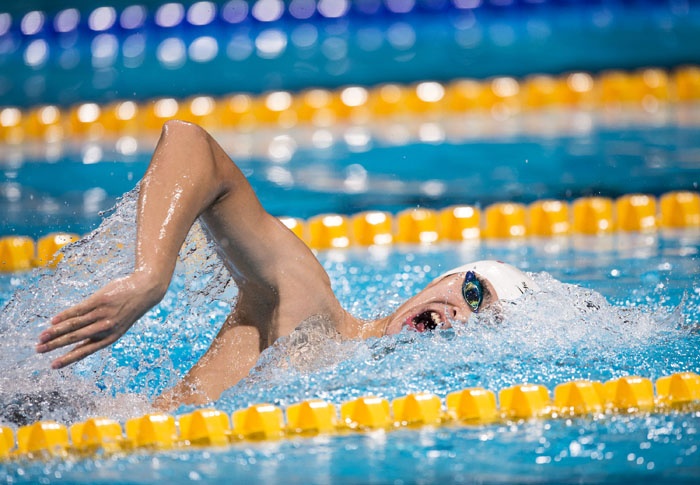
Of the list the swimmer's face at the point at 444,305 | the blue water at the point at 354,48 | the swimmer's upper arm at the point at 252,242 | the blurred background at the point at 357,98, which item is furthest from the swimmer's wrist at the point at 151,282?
the blue water at the point at 354,48

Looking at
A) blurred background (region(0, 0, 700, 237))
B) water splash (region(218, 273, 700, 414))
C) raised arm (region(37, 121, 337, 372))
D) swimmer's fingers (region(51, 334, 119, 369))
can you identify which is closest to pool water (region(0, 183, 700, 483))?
water splash (region(218, 273, 700, 414))

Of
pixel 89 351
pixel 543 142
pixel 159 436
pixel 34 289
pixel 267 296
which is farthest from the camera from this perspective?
pixel 543 142

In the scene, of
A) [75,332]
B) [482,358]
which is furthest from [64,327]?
[482,358]

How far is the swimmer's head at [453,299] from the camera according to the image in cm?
272

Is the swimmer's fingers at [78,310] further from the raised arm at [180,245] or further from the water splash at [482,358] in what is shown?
the water splash at [482,358]

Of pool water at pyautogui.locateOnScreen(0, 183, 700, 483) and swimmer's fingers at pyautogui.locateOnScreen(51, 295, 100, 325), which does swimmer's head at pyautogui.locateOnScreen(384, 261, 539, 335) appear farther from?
swimmer's fingers at pyautogui.locateOnScreen(51, 295, 100, 325)

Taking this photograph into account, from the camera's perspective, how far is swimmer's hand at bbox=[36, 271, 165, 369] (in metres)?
1.98

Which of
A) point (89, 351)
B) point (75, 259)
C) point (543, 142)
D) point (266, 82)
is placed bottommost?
point (89, 351)

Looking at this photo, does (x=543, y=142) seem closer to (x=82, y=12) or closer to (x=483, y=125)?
(x=483, y=125)

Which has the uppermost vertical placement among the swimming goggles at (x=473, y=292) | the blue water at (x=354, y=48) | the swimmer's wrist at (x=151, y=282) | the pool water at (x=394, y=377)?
the blue water at (x=354, y=48)

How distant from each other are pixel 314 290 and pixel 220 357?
0.30 m

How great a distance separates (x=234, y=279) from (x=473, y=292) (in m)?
0.63

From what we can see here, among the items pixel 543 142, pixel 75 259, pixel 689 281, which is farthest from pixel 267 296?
pixel 543 142

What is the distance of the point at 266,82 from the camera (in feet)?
23.0
